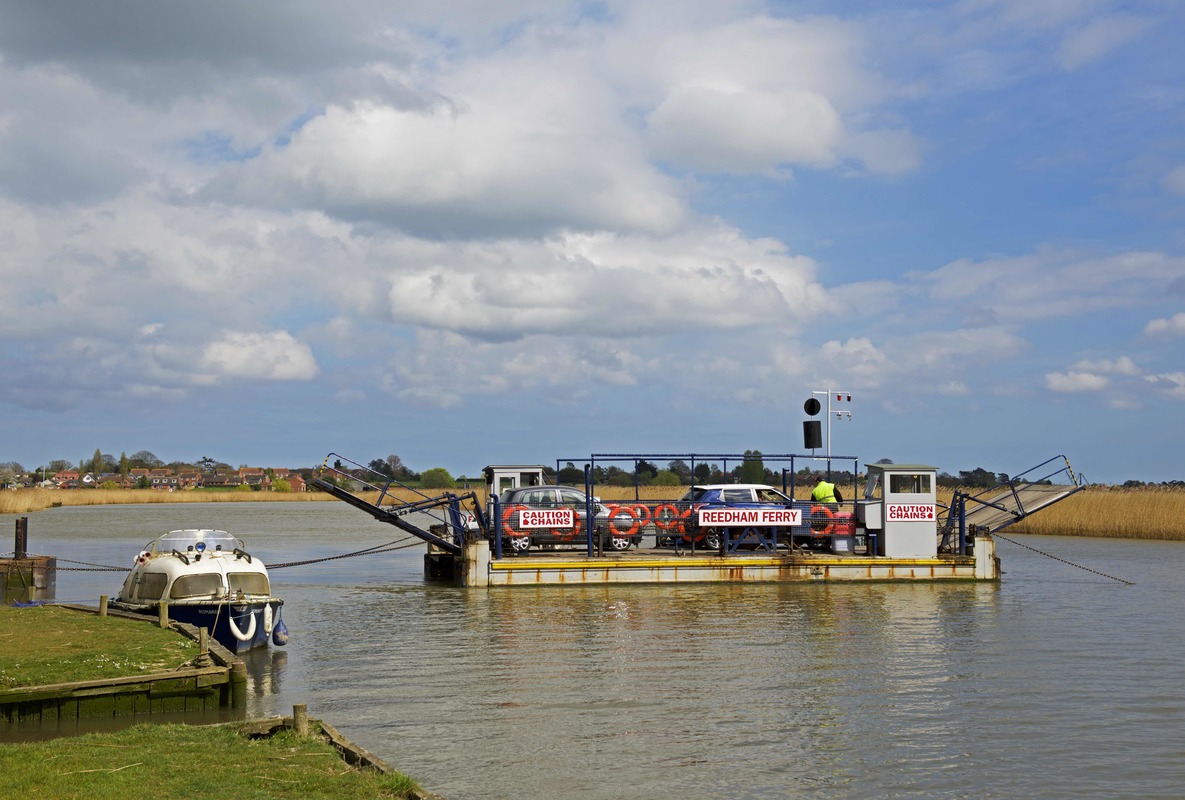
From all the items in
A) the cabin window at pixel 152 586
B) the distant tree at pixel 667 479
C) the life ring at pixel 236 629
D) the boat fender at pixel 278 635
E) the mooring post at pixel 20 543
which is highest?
the distant tree at pixel 667 479

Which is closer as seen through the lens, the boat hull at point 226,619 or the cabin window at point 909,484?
the boat hull at point 226,619

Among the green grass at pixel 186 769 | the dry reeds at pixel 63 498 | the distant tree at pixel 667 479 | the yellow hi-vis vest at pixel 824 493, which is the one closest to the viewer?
the green grass at pixel 186 769

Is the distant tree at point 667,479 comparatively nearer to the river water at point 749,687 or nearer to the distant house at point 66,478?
the river water at point 749,687

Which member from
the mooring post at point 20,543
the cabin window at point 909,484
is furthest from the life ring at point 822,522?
the mooring post at point 20,543

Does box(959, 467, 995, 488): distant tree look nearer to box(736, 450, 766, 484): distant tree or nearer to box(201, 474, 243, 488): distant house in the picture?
box(736, 450, 766, 484): distant tree

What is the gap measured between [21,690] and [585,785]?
6755mm

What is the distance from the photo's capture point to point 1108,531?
144ft

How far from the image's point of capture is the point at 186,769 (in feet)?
31.4

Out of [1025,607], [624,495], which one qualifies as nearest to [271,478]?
[624,495]

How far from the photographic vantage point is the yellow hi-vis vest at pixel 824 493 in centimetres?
2990

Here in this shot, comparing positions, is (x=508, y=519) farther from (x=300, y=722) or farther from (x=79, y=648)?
(x=300, y=722)

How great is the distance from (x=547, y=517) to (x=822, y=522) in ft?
24.9

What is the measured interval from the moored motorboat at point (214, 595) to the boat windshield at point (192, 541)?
0.77m

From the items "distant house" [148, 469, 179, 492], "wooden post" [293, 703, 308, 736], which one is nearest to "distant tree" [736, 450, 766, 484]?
"wooden post" [293, 703, 308, 736]
